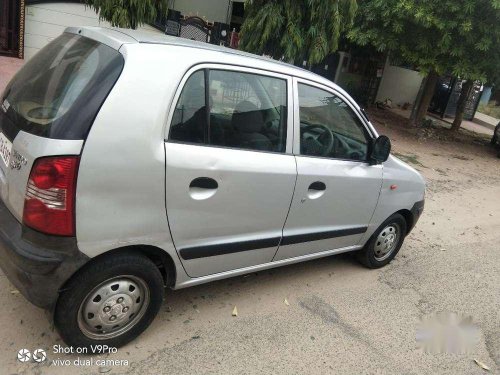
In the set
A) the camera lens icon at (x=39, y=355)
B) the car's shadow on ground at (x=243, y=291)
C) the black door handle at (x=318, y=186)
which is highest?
the black door handle at (x=318, y=186)

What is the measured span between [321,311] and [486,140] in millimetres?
13894

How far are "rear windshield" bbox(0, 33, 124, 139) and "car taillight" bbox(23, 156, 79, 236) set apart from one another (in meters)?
0.15

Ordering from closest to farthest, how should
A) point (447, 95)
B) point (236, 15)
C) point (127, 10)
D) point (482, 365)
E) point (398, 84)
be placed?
1. point (482, 365)
2. point (127, 10)
3. point (236, 15)
4. point (398, 84)
5. point (447, 95)

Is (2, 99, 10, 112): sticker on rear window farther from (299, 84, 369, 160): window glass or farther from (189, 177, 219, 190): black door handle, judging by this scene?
(299, 84, 369, 160): window glass

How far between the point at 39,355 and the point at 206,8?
11.5 metres

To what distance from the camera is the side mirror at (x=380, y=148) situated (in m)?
3.61

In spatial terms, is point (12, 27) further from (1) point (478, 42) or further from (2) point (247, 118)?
(1) point (478, 42)

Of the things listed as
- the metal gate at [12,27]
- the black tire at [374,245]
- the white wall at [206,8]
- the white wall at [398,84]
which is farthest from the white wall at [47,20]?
the white wall at [398,84]

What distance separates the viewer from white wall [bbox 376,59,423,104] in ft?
55.5

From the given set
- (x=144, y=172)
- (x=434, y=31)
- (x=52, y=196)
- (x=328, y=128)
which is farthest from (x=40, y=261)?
(x=434, y=31)

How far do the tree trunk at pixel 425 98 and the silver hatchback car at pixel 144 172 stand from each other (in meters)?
10.3

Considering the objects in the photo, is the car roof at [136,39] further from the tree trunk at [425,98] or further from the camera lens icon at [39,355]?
the tree trunk at [425,98]

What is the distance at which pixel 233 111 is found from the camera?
2818mm

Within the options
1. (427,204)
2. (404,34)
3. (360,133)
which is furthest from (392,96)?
(360,133)
